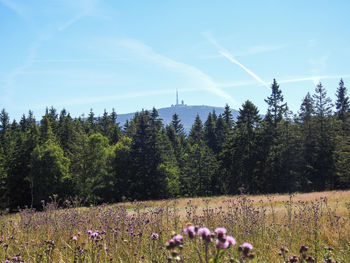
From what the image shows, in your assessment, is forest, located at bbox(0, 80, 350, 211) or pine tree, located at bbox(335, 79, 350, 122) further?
pine tree, located at bbox(335, 79, 350, 122)

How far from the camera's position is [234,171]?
139 feet

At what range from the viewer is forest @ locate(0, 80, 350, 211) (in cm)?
3978

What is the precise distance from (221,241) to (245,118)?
42.3m

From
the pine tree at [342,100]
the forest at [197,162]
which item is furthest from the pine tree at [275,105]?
the pine tree at [342,100]

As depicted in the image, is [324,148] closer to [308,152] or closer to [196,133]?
[308,152]

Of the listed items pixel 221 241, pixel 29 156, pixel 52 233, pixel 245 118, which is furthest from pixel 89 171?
pixel 221 241

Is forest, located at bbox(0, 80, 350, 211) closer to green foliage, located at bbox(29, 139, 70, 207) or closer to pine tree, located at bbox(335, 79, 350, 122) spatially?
green foliage, located at bbox(29, 139, 70, 207)

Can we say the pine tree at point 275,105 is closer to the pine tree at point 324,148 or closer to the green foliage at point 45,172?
the pine tree at point 324,148

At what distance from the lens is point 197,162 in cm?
4762

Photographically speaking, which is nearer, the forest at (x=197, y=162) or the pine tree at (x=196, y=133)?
the forest at (x=197, y=162)

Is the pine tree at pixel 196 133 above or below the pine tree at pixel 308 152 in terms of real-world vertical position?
above

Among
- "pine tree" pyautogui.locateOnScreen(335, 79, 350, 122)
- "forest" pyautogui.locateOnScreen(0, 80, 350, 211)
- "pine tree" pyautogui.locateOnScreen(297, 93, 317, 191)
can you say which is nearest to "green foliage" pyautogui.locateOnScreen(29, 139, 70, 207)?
"forest" pyautogui.locateOnScreen(0, 80, 350, 211)

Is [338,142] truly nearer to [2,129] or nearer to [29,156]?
[29,156]

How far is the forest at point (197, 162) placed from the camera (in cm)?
3978
